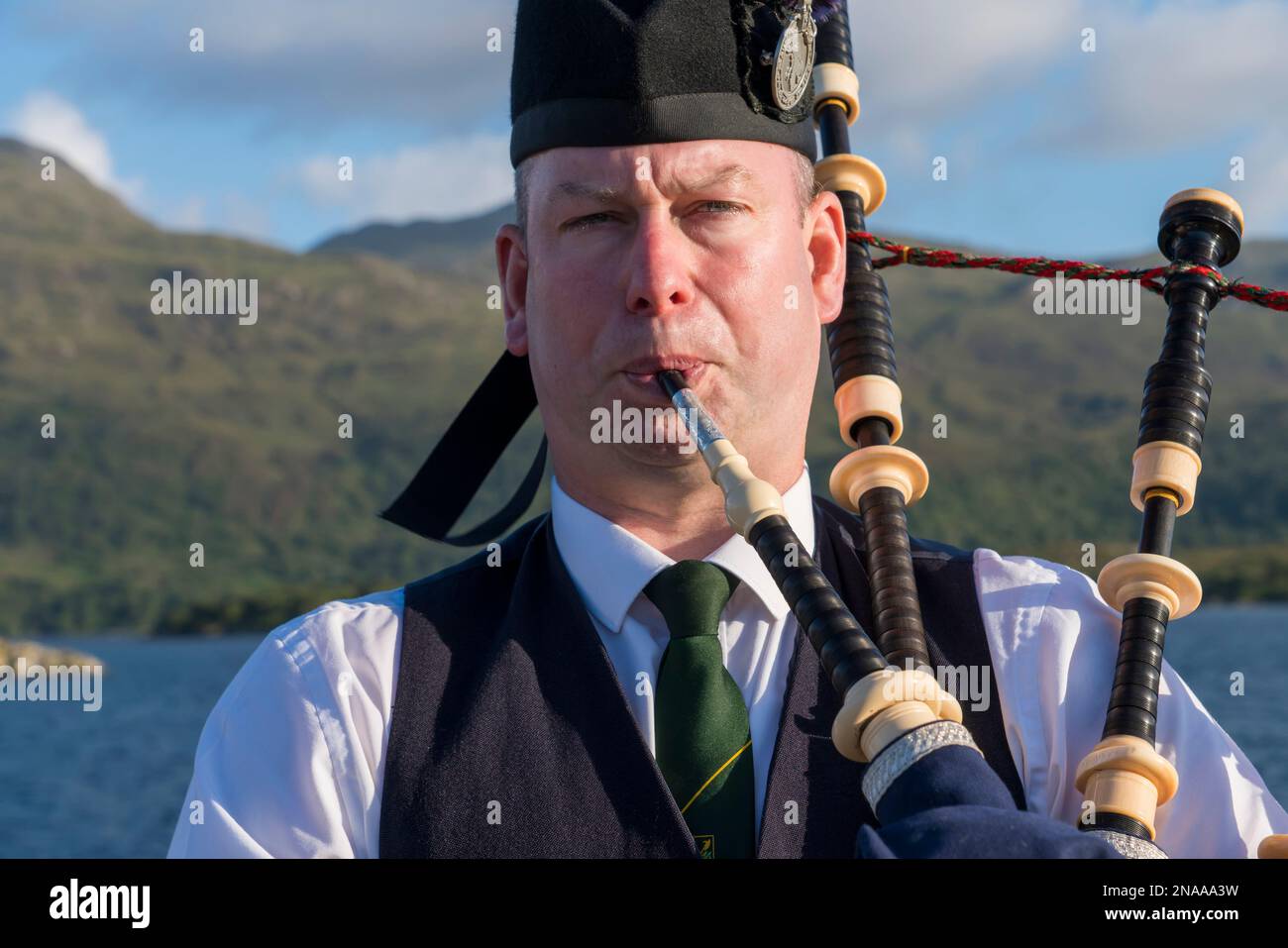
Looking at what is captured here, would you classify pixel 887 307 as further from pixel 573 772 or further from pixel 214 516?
pixel 214 516

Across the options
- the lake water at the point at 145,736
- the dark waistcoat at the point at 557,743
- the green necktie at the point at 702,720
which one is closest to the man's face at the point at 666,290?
the green necktie at the point at 702,720

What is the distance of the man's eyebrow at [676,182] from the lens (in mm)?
3312

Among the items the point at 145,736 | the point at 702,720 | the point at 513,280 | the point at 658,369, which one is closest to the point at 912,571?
the point at 702,720

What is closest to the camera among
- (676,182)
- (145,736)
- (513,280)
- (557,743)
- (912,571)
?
(557,743)

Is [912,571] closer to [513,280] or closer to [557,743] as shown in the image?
[557,743]

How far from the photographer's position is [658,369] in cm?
326

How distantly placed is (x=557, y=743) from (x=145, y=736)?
311 ft

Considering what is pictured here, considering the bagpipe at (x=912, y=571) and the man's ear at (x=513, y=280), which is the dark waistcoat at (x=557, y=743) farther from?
the man's ear at (x=513, y=280)

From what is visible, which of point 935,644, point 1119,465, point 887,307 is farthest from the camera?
point 1119,465
